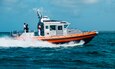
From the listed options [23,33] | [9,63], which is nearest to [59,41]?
[23,33]

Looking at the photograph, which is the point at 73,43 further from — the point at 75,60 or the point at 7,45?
the point at 75,60

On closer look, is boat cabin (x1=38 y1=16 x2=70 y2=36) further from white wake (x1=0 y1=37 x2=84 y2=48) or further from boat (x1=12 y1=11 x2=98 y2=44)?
white wake (x1=0 y1=37 x2=84 y2=48)

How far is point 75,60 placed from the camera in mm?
29219

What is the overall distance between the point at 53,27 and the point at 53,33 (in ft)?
2.28

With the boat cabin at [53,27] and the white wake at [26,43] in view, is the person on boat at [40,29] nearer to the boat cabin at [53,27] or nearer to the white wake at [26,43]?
the boat cabin at [53,27]

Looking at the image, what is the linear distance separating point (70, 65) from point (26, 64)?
324 cm

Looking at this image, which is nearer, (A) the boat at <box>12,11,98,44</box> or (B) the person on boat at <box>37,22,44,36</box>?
(A) the boat at <box>12,11,98,44</box>

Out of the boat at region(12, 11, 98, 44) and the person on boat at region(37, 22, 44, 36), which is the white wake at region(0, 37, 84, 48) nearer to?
the boat at region(12, 11, 98, 44)

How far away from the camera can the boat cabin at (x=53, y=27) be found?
1613 inches

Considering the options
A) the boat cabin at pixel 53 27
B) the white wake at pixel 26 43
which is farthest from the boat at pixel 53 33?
the white wake at pixel 26 43

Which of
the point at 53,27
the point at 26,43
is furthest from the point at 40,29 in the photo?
the point at 26,43

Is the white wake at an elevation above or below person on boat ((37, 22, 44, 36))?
below

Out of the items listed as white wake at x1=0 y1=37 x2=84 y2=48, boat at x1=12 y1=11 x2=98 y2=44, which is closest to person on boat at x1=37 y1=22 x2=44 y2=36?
boat at x1=12 y1=11 x2=98 y2=44

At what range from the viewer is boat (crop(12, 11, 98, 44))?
40625mm
